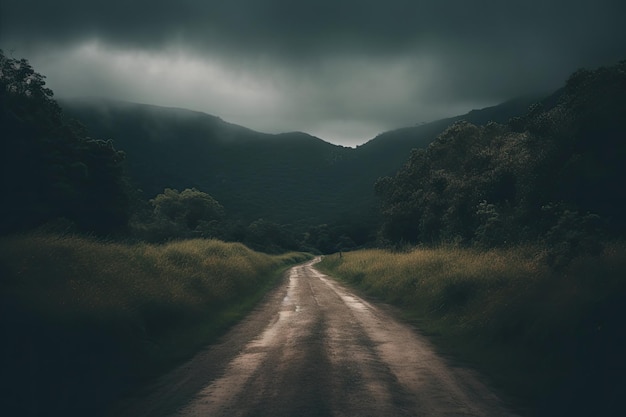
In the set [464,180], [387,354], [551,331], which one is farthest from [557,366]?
[464,180]

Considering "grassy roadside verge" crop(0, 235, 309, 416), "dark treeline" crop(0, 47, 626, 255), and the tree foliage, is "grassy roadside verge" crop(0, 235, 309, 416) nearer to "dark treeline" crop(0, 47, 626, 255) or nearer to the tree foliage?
"dark treeline" crop(0, 47, 626, 255)

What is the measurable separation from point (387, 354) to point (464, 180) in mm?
32262

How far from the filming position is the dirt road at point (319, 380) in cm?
808

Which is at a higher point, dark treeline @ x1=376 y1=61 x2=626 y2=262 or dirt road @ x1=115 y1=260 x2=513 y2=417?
dark treeline @ x1=376 y1=61 x2=626 y2=262

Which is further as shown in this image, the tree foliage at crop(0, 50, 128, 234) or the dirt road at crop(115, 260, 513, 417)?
the tree foliage at crop(0, 50, 128, 234)

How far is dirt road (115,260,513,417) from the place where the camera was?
808 centimetres

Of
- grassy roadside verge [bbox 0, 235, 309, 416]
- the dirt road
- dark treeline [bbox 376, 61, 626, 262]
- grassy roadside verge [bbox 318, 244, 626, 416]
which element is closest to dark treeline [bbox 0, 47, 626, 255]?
dark treeline [bbox 376, 61, 626, 262]

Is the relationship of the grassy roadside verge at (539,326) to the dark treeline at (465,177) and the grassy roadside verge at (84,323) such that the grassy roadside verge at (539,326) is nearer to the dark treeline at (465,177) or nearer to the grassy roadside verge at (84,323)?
the dark treeline at (465,177)

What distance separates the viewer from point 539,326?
39.5 feet

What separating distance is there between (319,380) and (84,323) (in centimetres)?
562

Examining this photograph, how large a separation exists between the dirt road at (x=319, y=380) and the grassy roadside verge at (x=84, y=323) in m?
1.04

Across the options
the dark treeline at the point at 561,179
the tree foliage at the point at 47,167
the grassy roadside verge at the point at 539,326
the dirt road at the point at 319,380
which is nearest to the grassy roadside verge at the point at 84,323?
the dirt road at the point at 319,380

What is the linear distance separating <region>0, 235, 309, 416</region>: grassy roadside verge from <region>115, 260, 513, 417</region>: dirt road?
1041 mm

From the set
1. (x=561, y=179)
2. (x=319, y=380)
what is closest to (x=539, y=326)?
(x=319, y=380)
